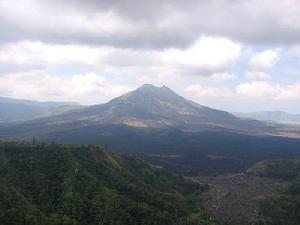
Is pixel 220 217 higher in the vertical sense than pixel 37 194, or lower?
lower

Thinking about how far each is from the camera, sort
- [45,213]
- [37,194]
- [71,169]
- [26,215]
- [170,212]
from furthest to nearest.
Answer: [71,169]
[170,212]
[37,194]
[45,213]
[26,215]

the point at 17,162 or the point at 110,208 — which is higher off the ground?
A: the point at 17,162

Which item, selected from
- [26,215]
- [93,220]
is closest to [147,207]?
[93,220]

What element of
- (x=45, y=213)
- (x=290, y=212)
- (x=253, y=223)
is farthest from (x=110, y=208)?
(x=290, y=212)

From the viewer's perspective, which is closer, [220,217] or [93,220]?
[93,220]

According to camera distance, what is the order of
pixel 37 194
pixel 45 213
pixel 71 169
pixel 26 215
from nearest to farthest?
1. pixel 26 215
2. pixel 45 213
3. pixel 37 194
4. pixel 71 169

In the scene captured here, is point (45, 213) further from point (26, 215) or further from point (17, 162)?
point (17, 162)

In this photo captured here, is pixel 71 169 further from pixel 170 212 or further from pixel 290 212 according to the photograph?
pixel 290 212

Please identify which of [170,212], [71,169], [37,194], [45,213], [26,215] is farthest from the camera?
[71,169]

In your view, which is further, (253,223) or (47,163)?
(47,163)
